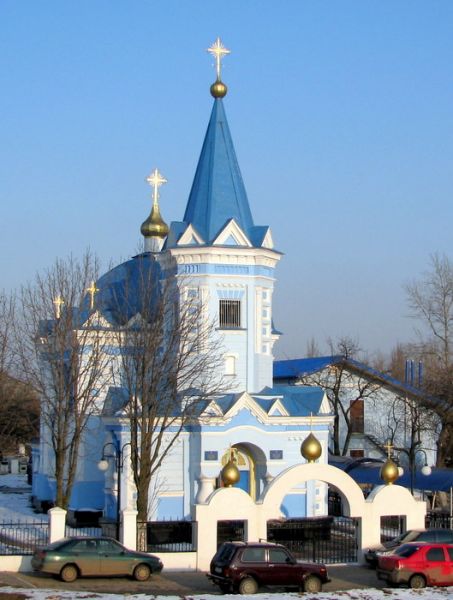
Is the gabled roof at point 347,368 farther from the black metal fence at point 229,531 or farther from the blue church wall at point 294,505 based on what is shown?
the black metal fence at point 229,531

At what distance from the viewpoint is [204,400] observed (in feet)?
100

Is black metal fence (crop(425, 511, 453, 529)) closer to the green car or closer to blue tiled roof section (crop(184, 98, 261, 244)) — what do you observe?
the green car

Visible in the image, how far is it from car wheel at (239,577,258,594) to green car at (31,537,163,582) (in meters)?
2.52

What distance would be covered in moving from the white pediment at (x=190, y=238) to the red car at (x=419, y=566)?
1484cm

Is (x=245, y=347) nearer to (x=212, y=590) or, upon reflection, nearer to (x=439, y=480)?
(x=439, y=480)

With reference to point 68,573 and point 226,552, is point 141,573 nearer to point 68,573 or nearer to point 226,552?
point 68,573

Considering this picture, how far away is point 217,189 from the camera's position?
33.7 m

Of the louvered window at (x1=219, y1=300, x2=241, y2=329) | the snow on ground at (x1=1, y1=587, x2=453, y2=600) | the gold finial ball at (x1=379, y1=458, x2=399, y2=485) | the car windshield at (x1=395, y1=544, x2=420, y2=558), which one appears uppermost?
the louvered window at (x1=219, y1=300, x2=241, y2=329)

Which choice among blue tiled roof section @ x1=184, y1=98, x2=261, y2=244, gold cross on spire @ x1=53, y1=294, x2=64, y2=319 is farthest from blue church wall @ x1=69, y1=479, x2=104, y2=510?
blue tiled roof section @ x1=184, y1=98, x2=261, y2=244

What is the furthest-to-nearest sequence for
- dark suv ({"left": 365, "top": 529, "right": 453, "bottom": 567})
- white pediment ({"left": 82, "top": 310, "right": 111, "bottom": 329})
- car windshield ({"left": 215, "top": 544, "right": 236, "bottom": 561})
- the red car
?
white pediment ({"left": 82, "top": 310, "right": 111, "bottom": 329}) < dark suv ({"left": 365, "top": 529, "right": 453, "bottom": 567}) < the red car < car windshield ({"left": 215, "top": 544, "right": 236, "bottom": 561})

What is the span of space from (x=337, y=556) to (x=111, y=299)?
49.2ft

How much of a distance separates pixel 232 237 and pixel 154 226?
10145 mm

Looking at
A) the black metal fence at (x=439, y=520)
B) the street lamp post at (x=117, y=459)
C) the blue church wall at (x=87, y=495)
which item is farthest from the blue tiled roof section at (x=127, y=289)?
the black metal fence at (x=439, y=520)

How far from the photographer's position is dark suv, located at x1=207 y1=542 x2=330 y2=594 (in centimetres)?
1900
